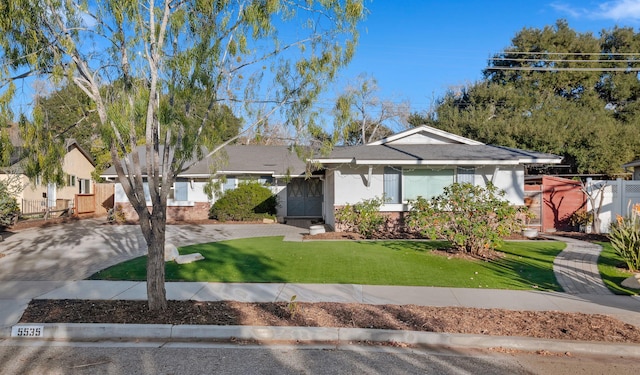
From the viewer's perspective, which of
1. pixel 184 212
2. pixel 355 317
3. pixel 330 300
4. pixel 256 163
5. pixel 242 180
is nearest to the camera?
pixel 355 317

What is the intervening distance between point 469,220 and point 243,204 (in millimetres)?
13645

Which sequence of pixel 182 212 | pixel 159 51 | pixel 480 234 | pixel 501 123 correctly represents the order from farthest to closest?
1. pixel 501 123
2. pixel 182 212
3. pixel 480 234
4. pixel 159 51

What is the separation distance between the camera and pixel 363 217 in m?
15.1

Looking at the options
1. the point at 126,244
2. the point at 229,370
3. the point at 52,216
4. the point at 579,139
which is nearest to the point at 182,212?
the point at 52,216

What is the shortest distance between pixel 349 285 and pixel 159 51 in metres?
5.12

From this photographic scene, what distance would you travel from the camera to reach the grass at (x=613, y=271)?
330 inches

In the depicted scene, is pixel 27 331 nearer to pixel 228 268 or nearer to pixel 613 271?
pixel 228 268

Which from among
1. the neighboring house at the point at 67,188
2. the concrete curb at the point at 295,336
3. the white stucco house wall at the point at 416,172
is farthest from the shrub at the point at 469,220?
the neighboring house at the point at 67,188

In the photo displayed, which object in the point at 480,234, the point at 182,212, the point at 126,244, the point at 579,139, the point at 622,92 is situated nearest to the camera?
the point at 480,234

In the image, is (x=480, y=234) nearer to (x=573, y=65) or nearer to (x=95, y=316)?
(x=95, y=316)

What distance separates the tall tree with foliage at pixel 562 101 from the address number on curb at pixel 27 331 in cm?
2767

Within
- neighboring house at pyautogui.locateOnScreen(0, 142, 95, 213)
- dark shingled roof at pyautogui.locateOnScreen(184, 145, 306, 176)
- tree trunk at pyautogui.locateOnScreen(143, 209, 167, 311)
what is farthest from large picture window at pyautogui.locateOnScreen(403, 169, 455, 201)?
neighboring house at pyautogui.locateOnScreen(0, 142, 95, 213)

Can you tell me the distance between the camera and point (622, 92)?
110 feet

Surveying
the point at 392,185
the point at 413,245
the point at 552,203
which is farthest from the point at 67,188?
the point at 552,203
